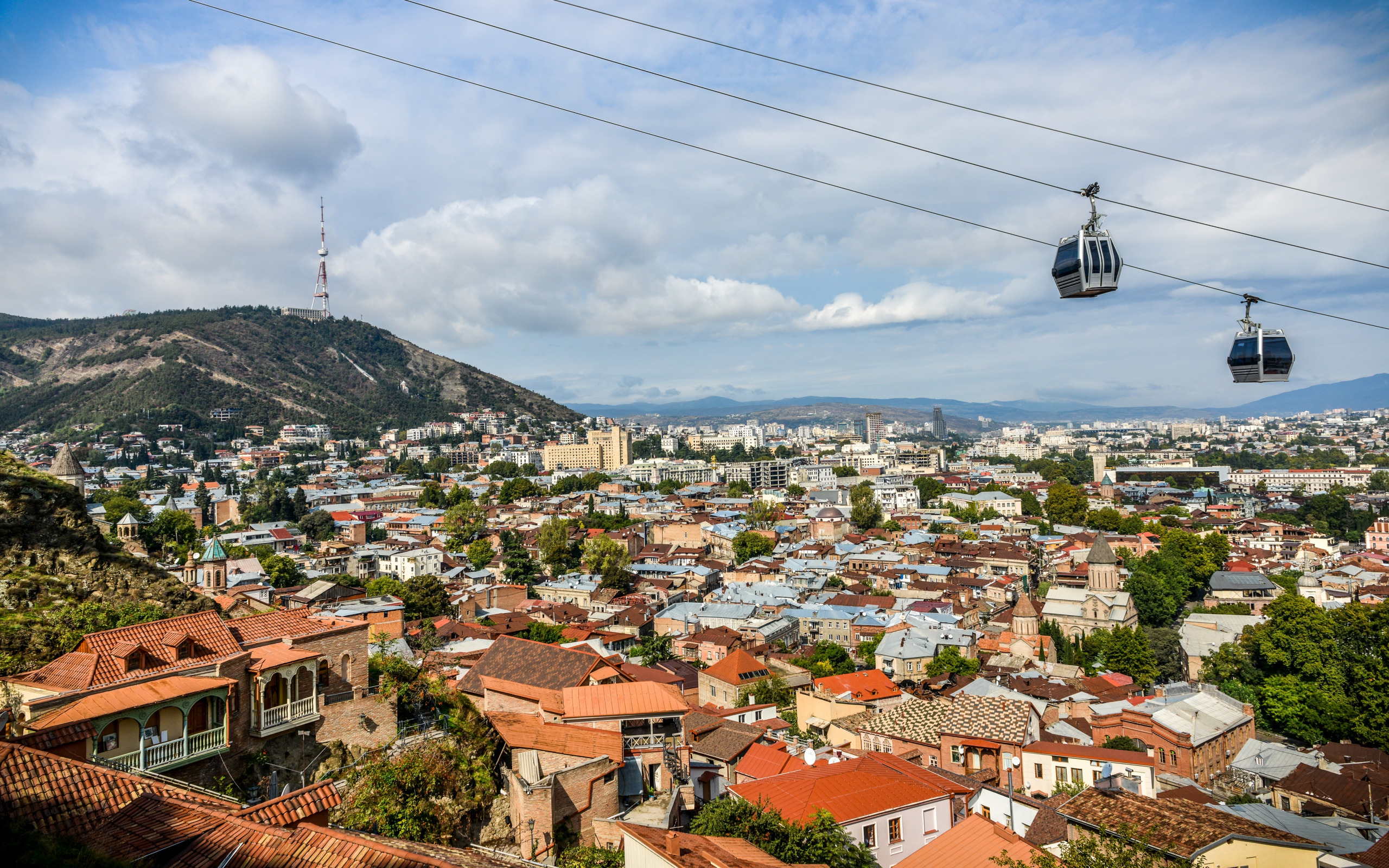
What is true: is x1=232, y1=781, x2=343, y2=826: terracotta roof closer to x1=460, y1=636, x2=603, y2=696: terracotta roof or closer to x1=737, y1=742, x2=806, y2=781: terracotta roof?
x1=460, y1=636, x2=603, y2=696: terracotta roof

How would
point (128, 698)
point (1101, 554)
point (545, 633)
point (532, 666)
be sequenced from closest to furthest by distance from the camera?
point (128, 698), point (532, 666), point (545, 633), point (1101, 554)

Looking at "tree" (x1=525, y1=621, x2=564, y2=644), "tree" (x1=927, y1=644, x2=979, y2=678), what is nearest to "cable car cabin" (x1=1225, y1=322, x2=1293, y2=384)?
"tree" (x1=927, y1=644, x2=979, y2=678)

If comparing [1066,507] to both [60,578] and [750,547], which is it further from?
[60,578]

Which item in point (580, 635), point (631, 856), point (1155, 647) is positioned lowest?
point (1155, 647)

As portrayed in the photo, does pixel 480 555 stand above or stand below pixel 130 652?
below

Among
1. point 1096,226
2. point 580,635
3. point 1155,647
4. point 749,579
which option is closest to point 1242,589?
point 1155,647

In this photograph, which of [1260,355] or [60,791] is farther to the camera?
[1260,355]

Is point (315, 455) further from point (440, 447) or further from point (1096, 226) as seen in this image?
point (1096, 226)

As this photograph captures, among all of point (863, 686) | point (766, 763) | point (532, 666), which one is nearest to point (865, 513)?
point (863, 686)
